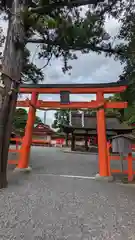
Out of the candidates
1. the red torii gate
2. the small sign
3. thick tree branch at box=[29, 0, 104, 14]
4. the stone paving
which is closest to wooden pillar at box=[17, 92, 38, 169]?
the red torii gate

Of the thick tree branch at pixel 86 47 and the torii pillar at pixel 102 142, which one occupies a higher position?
the thick tree branch at pixel 86 47

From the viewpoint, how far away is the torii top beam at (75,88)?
230 inches

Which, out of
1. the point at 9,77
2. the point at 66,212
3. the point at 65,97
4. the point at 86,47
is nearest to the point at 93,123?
the point at 65,97

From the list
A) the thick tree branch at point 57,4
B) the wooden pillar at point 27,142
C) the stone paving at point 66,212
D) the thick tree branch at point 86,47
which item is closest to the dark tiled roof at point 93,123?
the wooden pillar at point 27,142

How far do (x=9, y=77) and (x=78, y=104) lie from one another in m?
2.77

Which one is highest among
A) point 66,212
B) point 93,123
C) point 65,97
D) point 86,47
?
point 86,47

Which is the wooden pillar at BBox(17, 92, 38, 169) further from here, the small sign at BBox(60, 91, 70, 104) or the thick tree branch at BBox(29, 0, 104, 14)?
the thick tree branch at BBox(29, 0, 104, 14)

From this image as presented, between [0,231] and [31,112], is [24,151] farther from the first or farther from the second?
[0,231]

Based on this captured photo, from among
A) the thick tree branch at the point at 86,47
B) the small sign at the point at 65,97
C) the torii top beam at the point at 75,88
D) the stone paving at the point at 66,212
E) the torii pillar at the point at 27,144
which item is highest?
the thick tree branch at the point at 86,47

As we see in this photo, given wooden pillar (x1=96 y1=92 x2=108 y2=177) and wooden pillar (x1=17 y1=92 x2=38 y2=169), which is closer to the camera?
wooden pillar (x1=96 y1=92 x2=108 y2=177)

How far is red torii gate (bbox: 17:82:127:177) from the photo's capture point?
Result: 225 inches

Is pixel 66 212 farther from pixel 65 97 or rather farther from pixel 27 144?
pixel 65 97

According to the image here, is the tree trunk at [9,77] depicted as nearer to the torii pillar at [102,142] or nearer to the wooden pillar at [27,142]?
the wooden pillar at [27,142]

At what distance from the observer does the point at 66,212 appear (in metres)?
2.87
